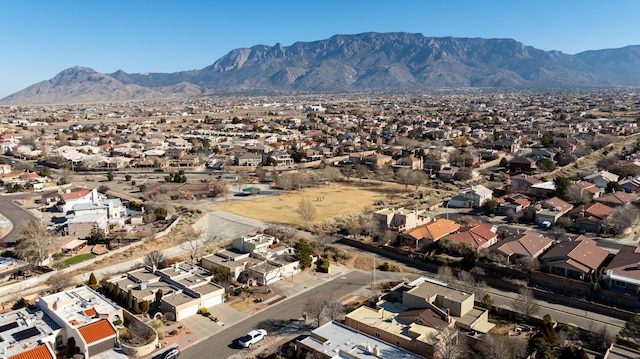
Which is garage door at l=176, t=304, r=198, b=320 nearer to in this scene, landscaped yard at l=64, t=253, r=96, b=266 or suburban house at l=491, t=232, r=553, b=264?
landscaped yard at l=64, t=253, r=96, b=266

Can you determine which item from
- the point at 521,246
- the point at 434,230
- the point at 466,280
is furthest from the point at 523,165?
the point at 466,280

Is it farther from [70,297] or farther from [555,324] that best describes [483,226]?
[70,297]

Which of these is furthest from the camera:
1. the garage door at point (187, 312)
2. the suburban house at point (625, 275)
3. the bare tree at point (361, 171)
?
the bare tree at point (361, 171)

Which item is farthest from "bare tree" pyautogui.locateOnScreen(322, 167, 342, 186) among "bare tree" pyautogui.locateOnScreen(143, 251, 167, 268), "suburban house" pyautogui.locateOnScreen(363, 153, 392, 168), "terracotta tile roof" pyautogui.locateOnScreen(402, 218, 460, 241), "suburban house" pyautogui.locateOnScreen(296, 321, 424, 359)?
"suburban house" pyautogui.locateOnScreen(296, 321, 424, 359)

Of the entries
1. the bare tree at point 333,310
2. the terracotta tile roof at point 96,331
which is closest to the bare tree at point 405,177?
the bare tree at point 333,310

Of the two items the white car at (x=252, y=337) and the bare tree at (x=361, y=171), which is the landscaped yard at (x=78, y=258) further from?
the bare tree at (x=361, y=171)

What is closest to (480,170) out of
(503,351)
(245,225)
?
(245,225)

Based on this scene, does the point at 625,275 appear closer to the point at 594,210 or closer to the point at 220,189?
the point at 594,210
